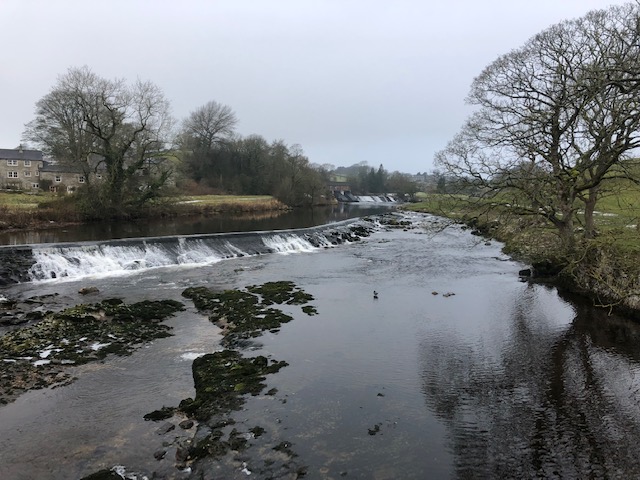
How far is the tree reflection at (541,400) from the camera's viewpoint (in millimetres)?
6996

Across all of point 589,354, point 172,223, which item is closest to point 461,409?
point 589,354

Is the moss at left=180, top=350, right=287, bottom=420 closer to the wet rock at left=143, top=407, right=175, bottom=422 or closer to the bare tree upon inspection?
the wet rock at left=143, top=407, right=175, bottom=422

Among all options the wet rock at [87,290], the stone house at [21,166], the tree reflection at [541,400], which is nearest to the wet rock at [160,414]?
the tree reflection at [541,400]

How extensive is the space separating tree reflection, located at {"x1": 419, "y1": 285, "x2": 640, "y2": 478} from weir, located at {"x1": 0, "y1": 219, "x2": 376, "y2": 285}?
53.0 feet

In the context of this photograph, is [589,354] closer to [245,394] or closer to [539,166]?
[245,394]

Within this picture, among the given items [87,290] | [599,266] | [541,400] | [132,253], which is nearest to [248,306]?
[87,290]

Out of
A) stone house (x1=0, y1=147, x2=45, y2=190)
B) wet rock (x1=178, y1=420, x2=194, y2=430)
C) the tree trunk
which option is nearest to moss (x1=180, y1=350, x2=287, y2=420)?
wet rock (x1=178, y1=420, x2=194, y2=430)

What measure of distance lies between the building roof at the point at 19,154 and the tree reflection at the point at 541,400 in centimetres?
8162

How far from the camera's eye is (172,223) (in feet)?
137

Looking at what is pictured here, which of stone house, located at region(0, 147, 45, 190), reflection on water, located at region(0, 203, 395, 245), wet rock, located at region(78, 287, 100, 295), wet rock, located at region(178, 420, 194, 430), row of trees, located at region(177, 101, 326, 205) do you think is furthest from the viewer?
row of trees, located at region(177, 101, 326, 205)

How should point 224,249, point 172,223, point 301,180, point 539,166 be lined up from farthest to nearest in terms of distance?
point 301,180 < point 172,223 < point 224,249 < point 539,166

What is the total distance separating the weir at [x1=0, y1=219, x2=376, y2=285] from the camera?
771 inches

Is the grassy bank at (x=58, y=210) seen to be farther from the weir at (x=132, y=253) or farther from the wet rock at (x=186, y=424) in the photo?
the wet rock at (x=186, y=424)

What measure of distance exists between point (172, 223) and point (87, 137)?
41.7 feet
